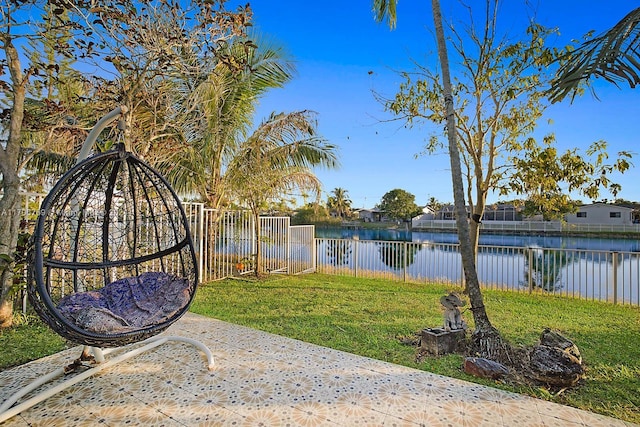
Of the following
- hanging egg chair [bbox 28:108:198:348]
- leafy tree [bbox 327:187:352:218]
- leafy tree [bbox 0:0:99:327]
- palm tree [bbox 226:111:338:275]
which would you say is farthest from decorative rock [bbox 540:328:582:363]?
leafy tree [bbox 327:187:352:218]

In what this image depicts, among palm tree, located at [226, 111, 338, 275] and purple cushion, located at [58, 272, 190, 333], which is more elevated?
palm tree, located at [226, 111, 338, 275]

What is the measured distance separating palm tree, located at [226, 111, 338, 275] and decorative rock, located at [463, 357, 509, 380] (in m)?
5.54

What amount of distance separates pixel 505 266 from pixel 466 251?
15.5 ft

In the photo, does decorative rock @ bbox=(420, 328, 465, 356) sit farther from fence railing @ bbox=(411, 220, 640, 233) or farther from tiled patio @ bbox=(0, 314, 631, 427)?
fence railing @ bbox=(411, 220, 640, 233)

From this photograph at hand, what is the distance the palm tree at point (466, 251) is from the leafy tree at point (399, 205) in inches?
1284

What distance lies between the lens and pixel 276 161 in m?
7.84

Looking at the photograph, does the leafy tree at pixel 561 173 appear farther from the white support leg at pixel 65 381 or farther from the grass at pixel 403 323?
the white support leg at pixel 65 381

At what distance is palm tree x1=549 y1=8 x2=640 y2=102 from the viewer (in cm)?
195

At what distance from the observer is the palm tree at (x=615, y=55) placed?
195 cm

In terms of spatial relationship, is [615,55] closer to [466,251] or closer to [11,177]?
[466,251]

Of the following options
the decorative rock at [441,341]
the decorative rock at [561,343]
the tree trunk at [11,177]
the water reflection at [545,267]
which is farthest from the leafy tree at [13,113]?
the water reflection at [545,267]

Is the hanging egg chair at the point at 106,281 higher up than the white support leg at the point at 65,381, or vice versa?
the hanging egg chair at the point at 106,281

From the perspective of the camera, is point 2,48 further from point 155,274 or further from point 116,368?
point 116,368

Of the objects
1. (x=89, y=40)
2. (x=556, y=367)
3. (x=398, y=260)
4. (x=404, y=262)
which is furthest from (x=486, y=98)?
(x=89, y=40)
